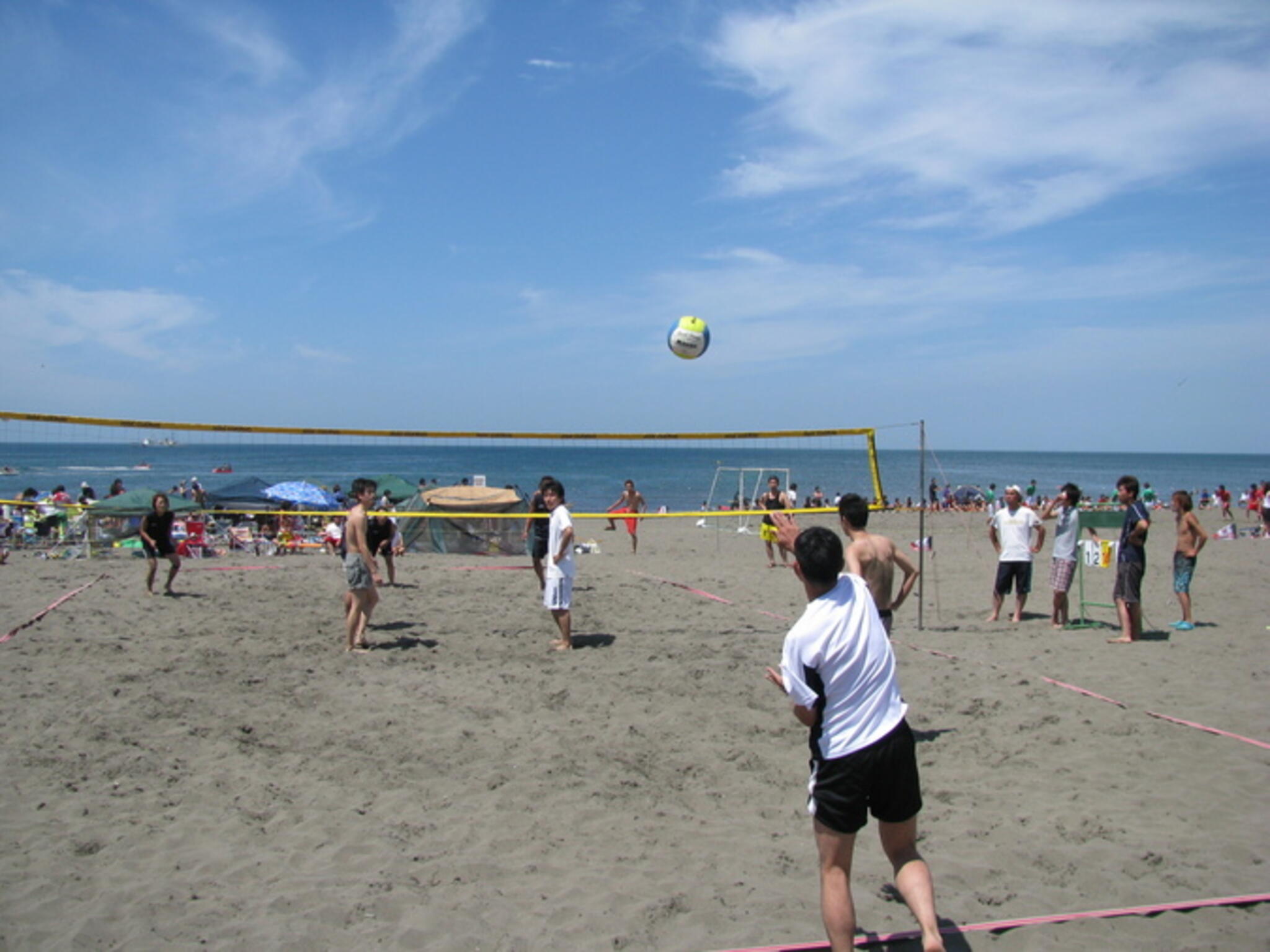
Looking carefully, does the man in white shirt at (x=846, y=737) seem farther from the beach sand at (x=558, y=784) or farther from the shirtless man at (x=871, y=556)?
the shirtless man at (x=871, y=556)

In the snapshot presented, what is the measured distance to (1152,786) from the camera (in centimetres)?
446

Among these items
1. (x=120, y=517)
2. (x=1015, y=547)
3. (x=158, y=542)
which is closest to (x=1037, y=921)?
(x=1015, y=547)

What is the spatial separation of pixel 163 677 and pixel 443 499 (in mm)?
A: 8985

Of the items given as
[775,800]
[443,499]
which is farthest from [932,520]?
[775,800]

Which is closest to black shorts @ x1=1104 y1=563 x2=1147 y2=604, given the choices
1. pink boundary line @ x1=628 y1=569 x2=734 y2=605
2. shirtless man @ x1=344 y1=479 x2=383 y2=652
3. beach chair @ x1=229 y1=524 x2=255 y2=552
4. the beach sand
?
the beach sand

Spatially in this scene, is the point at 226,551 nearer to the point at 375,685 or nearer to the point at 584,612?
the point at 584,612

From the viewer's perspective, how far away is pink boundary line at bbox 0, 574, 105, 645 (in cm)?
701

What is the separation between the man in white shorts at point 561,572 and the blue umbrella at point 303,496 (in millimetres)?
13660

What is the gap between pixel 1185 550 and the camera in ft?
28.1

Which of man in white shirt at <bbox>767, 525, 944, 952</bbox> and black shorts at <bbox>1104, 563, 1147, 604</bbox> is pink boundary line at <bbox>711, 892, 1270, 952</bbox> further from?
black shorts at <bbox>1104, 563, 1147, 604</bbox>

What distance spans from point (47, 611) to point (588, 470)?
233 ft

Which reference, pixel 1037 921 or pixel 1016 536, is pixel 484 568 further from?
pixel 1037 921

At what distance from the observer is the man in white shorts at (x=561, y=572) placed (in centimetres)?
709

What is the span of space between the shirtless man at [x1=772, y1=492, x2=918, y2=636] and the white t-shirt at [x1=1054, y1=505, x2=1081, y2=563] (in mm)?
3972
